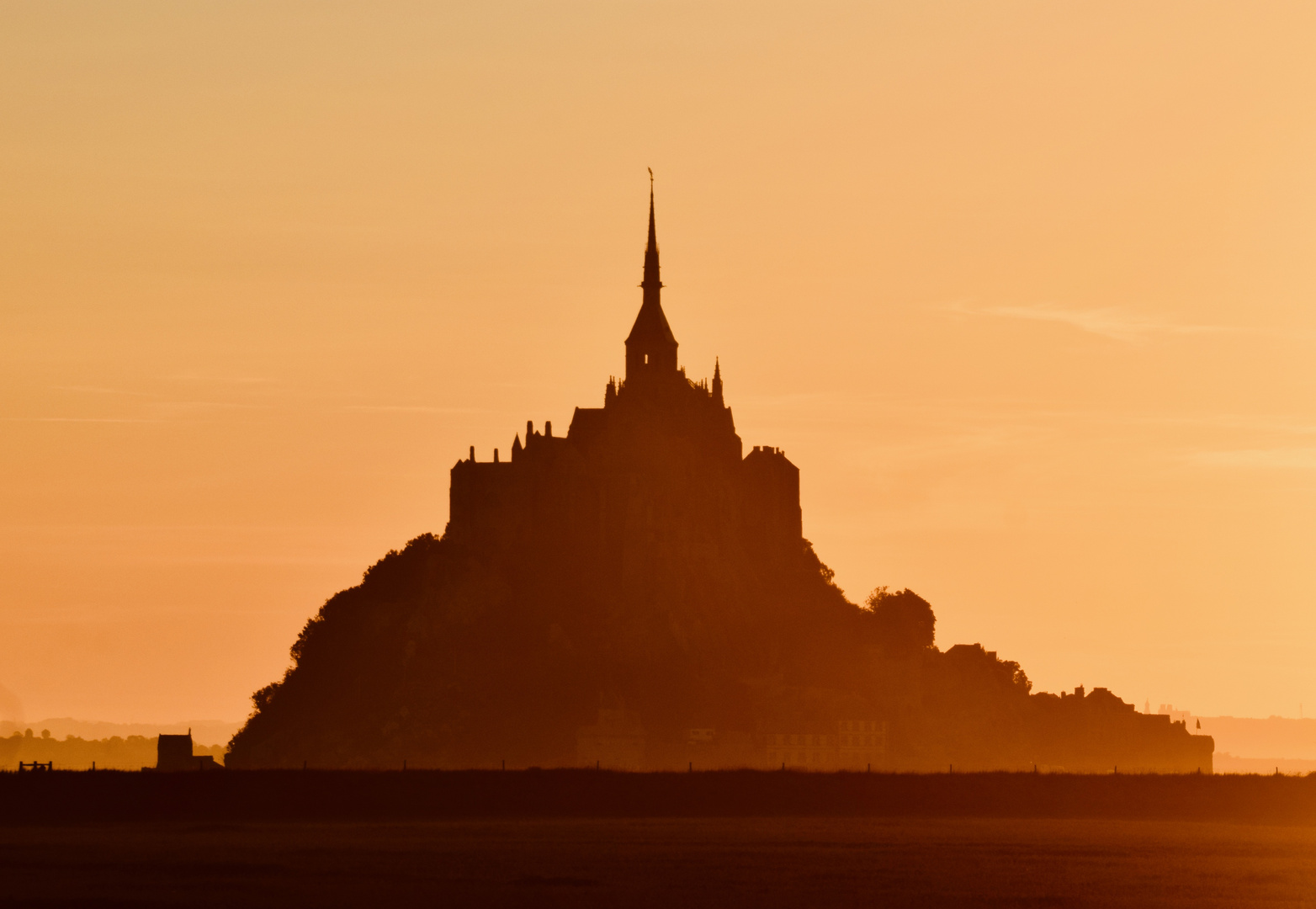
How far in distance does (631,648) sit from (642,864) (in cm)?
10296

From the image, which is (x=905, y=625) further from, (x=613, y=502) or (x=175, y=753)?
(x=175, y=753)

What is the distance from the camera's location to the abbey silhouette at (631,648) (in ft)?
573

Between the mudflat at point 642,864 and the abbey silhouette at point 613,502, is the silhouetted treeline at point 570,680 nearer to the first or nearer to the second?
the abbey silhouette at point 613,502

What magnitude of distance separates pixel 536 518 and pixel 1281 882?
370ft

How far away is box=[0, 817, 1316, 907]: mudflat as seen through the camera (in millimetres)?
67062

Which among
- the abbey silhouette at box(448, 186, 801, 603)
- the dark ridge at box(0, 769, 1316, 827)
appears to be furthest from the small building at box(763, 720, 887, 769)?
the dark ridge at box(0, 769, 1316, 827)

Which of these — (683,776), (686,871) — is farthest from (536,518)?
(686,871)

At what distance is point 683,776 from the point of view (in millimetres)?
110625

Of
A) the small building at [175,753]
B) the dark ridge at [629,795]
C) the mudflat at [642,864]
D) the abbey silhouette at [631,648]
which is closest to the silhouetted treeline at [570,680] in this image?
the abbey silhouette at [631,648]

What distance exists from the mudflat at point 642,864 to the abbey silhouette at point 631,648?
7418cm

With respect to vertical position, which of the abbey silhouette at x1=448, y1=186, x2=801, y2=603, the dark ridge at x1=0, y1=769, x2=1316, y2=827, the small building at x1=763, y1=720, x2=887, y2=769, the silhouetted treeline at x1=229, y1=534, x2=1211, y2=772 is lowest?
the dark ridge at x1=0, y1=769, x2=1316, y2=827

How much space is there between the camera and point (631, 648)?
179500 mm

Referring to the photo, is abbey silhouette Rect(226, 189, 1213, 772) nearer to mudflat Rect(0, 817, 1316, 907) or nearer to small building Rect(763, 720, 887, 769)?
small building Rect(763, 720, 887, 769)

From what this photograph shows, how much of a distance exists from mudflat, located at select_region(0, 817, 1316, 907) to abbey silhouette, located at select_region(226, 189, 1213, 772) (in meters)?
74.2
